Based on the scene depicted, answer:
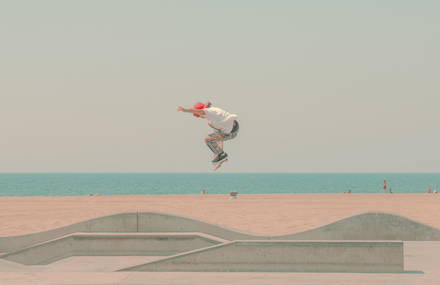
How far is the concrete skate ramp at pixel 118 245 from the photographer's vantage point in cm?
1892

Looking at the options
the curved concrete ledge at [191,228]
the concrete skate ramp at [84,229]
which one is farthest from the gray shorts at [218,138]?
the concrete skate ramp at [84,229]

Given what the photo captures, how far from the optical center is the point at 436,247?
1948 cm

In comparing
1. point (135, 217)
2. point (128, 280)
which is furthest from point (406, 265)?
point (135, 217)

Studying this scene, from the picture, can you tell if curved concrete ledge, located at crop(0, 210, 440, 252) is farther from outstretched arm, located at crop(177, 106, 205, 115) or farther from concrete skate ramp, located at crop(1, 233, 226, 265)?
outstretched arm, located at crop(177, 106, 205, 115)

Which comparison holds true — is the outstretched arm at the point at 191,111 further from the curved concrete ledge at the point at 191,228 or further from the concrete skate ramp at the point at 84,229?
the concrete skate ramp at the point at 84,229

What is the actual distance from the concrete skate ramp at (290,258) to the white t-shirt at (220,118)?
3336mm

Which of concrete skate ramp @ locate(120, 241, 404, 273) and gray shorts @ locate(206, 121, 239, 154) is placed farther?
concrete skate ramp @ locate(120, 241, 404, 273)

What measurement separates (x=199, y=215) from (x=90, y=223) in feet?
71.7

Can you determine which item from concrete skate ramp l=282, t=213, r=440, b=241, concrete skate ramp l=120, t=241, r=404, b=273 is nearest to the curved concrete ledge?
concrete skate ramp l=282, t=213, r=440, b=241

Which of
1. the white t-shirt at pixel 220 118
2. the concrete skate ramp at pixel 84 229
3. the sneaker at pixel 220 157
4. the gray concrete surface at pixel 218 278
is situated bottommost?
the gray concrete surface at pixel 218 278

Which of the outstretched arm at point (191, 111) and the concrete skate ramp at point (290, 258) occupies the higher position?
the outstretched arm at point (191, 111)

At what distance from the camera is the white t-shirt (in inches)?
584

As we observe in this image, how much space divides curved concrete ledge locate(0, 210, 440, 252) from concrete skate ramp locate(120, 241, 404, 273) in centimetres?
360

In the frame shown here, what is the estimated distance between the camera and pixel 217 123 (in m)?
15.0
